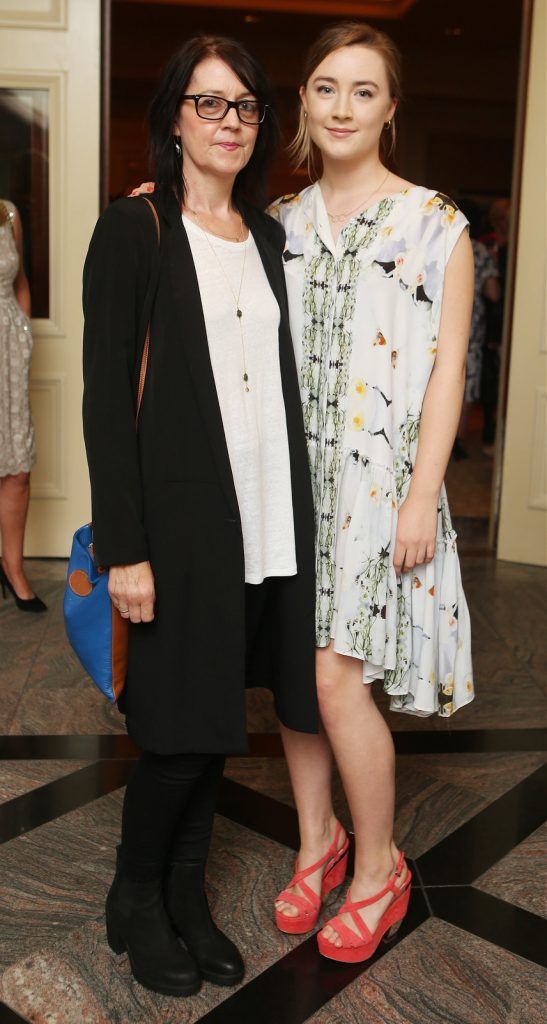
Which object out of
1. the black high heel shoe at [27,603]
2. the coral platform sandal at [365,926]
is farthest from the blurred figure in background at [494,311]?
the coral platform sandal at [365,926]

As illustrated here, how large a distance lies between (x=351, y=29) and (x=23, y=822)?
1.78 metres

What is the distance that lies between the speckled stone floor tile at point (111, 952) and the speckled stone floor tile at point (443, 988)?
184 millimetres

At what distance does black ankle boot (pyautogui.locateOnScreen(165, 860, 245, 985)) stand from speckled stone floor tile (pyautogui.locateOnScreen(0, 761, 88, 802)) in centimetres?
75

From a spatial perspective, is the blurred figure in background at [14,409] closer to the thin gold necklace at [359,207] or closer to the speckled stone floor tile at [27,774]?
the speckled stone floor tile at [27,774]

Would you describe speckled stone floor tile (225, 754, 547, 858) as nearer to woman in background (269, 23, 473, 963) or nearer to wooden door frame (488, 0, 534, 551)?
woman in background (269, 23, 473, 963)

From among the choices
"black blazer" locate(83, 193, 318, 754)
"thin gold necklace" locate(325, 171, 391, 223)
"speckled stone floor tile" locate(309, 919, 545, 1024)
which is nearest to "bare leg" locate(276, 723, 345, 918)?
"speckled stone floor tile" locate(309, 919, 545, 1024)

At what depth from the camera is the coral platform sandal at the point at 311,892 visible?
1922 mm

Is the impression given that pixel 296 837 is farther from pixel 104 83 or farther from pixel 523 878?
pixel 104 83

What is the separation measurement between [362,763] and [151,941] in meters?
0.48

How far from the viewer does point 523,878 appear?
2.13m

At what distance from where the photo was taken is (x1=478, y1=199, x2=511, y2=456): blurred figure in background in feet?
23.6

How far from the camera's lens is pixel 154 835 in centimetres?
171

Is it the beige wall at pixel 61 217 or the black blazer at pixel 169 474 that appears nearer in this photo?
the black blazer at pixel 169 474

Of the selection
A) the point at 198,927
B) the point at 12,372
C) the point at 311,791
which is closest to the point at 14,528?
the point at 12,372
